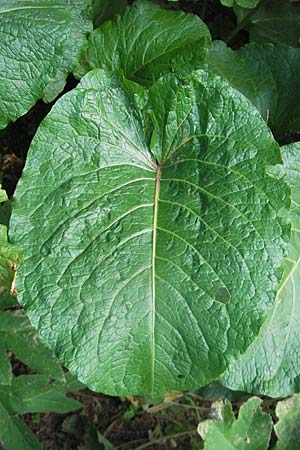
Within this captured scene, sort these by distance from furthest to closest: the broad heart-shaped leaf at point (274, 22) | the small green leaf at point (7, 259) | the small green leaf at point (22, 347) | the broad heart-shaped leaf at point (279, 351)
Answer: the broad heart-shaped leaf at point (274, 22) → the small green leaf at point (22, 347) → the broad heart-shaped leaf at point (279, 351) → the small green leaf at point (7, 259)

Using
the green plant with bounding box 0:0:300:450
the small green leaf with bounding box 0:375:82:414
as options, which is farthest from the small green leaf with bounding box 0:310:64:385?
the small green leaf with bounding box 0:375:82:414

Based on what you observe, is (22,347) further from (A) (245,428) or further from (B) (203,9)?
(B) (203,9)

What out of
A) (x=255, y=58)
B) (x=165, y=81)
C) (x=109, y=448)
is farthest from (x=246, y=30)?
(x=109, y=448)

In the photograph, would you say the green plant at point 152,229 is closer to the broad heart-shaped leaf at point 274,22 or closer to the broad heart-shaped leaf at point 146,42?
the broad heart-shaped leaf at point 146,42

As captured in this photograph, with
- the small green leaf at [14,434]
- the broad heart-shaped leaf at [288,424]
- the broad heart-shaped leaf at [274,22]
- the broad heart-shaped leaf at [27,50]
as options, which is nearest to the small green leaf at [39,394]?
the small green leaf at [14,434]

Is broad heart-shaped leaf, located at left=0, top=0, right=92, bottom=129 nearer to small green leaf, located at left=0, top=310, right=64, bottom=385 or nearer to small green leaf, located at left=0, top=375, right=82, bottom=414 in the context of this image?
small green leaf, located at left=0, top=310, right=64, bottom=385

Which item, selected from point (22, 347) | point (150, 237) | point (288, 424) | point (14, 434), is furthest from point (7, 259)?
point (288, 424)

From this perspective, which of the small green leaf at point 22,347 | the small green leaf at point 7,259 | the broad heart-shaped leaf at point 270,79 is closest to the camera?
the small green leaf at point 7,259
